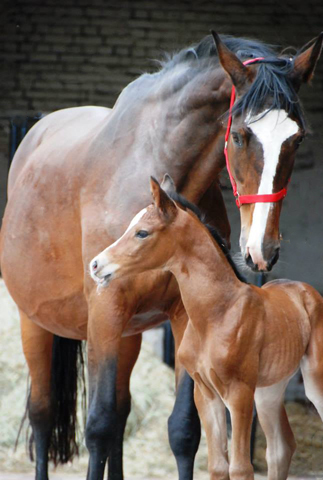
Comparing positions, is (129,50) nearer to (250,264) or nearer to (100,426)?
(100,426)

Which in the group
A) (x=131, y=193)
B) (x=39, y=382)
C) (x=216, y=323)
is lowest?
(x=39, y=382)

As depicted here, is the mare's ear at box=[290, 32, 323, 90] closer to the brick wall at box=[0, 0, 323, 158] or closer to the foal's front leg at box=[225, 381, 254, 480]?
the foal's front leg at box=[225, 381, 254, 480]

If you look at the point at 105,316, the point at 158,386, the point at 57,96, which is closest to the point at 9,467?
the point at 158,386

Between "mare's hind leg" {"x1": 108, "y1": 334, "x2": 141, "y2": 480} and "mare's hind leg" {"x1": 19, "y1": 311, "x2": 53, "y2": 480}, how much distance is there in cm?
46

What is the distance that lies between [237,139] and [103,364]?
1.14 meters

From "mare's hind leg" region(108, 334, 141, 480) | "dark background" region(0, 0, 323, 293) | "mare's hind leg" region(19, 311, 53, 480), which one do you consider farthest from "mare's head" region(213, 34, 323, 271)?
"dark background" region(0, 0, 323, 293)

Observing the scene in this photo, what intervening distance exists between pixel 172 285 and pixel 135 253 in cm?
58

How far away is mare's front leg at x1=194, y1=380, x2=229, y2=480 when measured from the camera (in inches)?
125

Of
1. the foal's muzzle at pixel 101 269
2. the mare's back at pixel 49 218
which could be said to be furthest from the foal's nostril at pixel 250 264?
the mare's back at pixel 49 218

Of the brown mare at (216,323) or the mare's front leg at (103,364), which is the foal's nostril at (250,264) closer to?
the brown mare at (216,323)

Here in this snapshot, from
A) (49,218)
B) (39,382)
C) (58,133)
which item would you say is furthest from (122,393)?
(58,133)

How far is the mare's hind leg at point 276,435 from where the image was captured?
3.49m

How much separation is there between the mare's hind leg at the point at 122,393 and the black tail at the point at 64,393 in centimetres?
50

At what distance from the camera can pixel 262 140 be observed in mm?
3039
